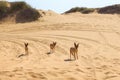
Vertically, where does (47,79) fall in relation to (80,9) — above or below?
below

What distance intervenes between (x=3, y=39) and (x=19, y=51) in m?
6.43

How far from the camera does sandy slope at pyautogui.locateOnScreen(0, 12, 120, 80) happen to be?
11977 millimetres

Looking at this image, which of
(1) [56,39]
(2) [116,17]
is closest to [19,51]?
(1) [56,39]

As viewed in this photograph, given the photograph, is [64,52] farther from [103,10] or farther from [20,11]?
[103,10]

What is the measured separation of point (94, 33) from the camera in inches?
987

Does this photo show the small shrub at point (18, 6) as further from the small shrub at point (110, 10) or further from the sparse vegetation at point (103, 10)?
the small shrub at point (110, 10)

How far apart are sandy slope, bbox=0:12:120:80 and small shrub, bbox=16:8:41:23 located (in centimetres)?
256

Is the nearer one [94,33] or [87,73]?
[87,73]

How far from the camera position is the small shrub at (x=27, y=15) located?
34438 millimetres

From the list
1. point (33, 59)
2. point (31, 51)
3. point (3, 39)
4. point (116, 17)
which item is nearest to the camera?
point (33, 59)

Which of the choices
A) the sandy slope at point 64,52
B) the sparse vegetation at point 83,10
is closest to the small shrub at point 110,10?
the sparse vegetation at point 83,10

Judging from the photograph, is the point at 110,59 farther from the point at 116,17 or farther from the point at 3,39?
the point at 116,17

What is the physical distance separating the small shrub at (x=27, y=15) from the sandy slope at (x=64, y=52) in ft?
8.40

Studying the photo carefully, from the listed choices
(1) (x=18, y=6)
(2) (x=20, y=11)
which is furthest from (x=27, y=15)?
(1) (x=18, y=6)
